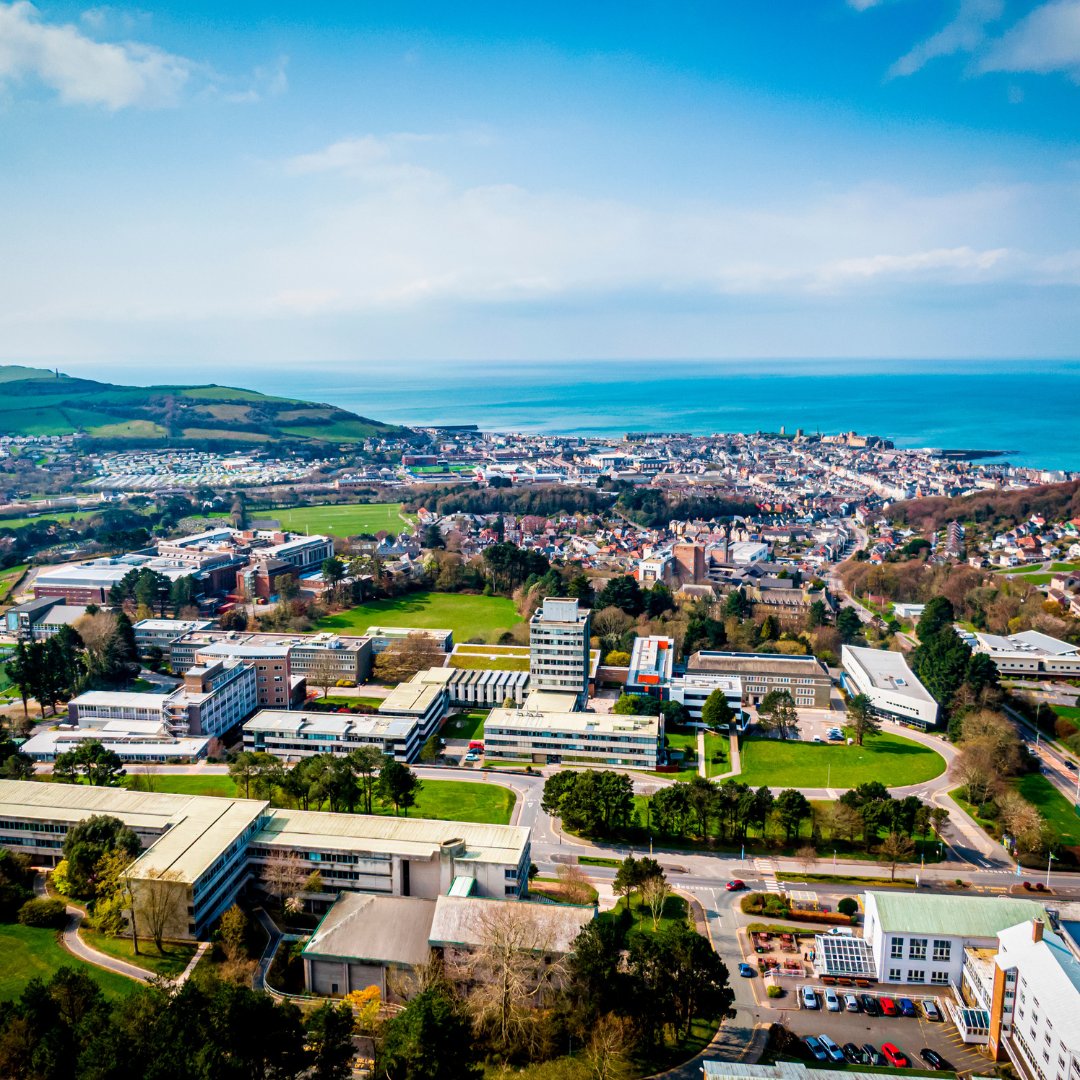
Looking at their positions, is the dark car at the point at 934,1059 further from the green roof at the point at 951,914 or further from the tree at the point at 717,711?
the tree at the point at 717,711

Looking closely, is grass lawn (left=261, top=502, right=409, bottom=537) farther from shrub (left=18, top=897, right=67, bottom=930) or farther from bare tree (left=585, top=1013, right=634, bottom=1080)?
bare tree (left=585, top=1013, right=634, bottom=1080)

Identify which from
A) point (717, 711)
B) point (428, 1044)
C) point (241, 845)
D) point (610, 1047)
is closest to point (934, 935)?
point (610, 1047)

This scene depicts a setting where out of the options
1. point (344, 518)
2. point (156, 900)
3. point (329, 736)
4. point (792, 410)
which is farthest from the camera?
point (792, 410)

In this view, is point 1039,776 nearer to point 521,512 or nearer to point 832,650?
point 832,650

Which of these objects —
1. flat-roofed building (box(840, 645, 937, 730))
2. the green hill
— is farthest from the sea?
flat-roofed building (box(840, 645, 937, 730))

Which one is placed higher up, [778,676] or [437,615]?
[778,676]

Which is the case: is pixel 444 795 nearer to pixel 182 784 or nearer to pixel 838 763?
pixel 182 784

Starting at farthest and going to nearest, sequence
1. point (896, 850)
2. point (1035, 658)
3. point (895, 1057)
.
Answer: point (1035, 658), point (896, 850), point (895, 1057)
